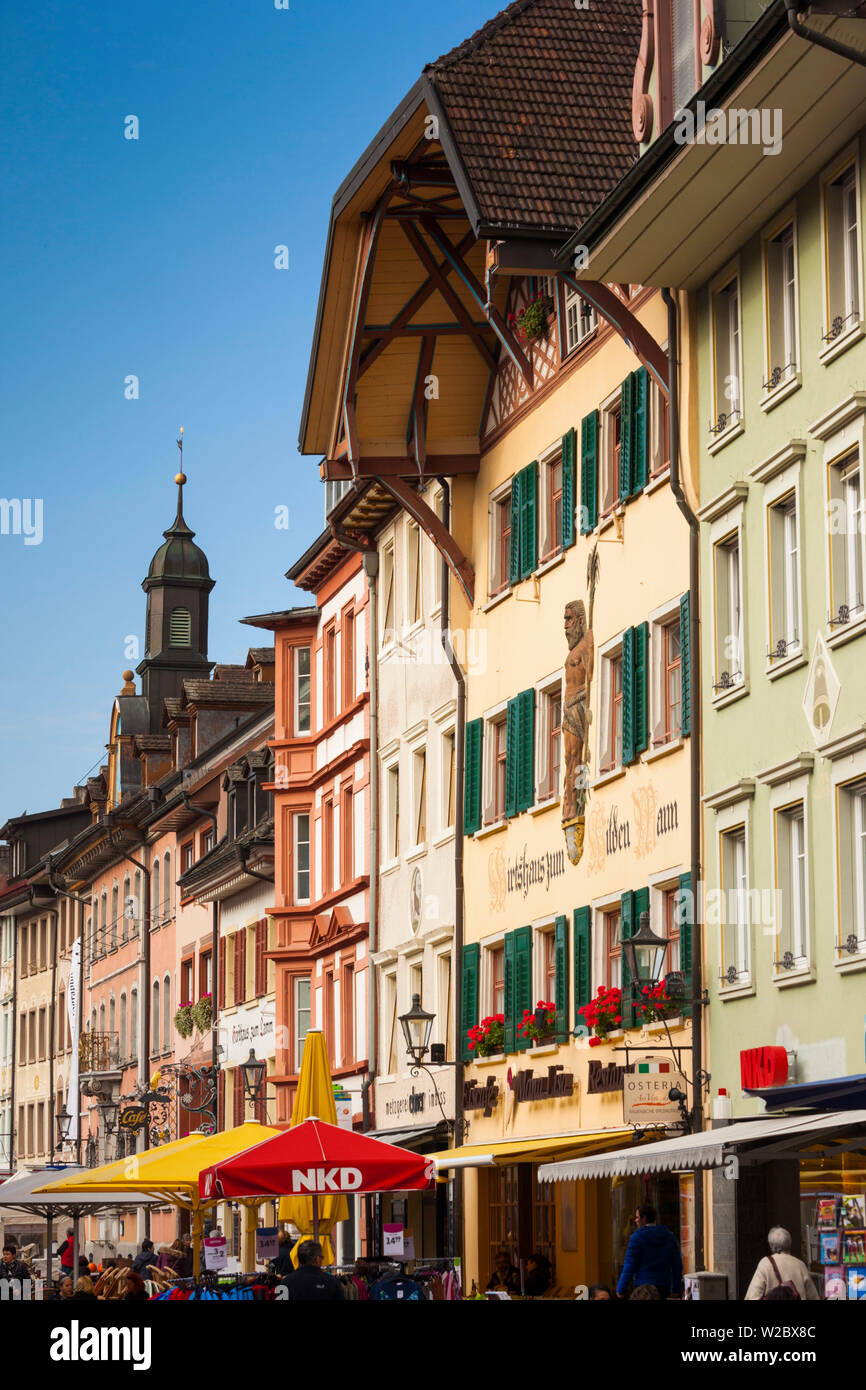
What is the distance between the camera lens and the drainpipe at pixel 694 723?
22.5 m

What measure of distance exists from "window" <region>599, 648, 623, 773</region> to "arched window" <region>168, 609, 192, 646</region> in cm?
4944

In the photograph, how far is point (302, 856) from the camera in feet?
144

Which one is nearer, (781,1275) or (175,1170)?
(781,1275)

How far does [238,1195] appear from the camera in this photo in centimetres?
1883

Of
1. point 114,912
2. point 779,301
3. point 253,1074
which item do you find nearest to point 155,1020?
point 114,912

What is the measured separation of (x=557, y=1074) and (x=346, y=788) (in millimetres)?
14171

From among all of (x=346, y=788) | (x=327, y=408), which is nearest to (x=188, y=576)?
(x=346, y=788)

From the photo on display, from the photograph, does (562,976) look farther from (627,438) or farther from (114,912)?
(114,912)

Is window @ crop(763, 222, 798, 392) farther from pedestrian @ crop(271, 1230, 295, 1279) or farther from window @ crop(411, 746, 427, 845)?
window @ crop(411, 746, 427, 845)

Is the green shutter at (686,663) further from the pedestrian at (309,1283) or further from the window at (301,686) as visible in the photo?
the window at (301,686)

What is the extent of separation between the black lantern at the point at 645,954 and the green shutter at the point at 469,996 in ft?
24.7

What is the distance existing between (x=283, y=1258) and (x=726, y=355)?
11231 millimetres

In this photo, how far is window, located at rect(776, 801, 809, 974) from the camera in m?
20.6
